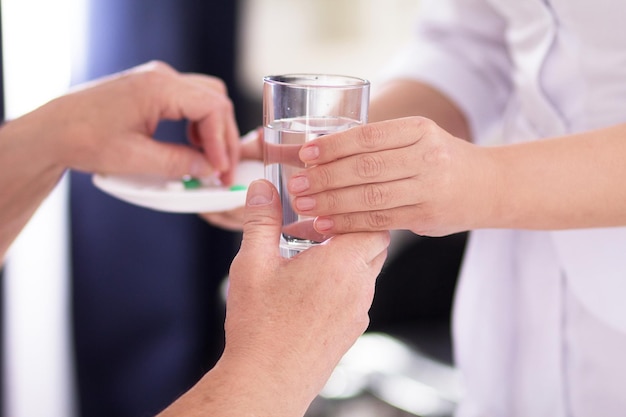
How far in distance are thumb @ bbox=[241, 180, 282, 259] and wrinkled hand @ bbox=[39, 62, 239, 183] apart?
398mm

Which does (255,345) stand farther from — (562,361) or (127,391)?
(127,391)

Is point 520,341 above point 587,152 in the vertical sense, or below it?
below

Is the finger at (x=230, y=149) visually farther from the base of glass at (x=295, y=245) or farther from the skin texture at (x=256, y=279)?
the base of glass at (x=295, y=245)

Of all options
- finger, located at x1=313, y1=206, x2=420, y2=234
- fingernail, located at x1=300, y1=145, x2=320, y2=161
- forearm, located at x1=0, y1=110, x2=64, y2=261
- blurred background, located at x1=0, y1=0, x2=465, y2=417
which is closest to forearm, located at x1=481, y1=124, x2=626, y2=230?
finger, located at x1=313, y1=206, x2=420, y2=234

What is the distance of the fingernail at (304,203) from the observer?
0.84 meters

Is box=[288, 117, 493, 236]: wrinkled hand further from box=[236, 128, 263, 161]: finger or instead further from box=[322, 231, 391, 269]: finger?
box=[236, 128, 263, 161]: finger

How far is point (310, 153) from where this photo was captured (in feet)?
2.69

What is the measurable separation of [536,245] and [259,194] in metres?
0.61

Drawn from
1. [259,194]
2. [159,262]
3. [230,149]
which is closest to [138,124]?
[230,149]

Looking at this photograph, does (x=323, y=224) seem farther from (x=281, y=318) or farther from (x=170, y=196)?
(x=170, y=196)

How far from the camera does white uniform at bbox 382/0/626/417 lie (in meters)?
1.12

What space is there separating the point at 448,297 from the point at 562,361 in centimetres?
98

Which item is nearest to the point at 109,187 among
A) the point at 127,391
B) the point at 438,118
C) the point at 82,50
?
the point at 438,118

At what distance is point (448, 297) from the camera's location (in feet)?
7.26
